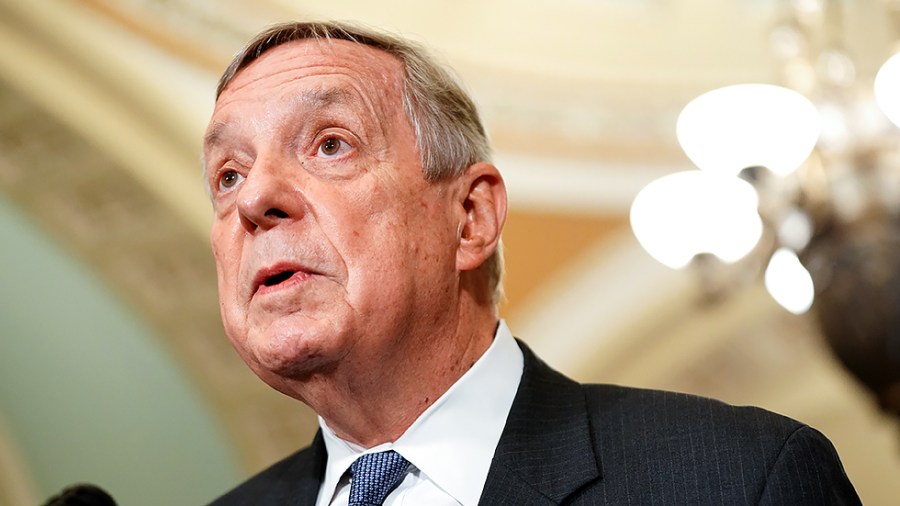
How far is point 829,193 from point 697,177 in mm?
599

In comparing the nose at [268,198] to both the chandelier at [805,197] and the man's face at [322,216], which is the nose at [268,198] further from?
the chandelier at [805,197]

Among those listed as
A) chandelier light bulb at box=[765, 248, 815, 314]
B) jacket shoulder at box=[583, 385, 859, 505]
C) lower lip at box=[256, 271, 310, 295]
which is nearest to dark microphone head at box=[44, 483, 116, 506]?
lower lip at box=[256, 271, 310, 295]

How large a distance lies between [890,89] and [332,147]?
3.59m

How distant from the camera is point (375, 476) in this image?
6.31ft

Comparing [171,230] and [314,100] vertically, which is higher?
[314,100]

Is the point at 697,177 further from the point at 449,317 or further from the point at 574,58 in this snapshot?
the point at 449,317

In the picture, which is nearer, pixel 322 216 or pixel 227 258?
pixel 322 216

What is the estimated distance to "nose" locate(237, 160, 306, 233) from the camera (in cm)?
190

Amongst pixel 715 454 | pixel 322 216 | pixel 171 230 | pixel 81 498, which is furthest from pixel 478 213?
pixel 171 230

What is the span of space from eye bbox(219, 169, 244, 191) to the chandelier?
11.3ft

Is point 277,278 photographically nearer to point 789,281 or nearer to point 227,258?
point 227,258

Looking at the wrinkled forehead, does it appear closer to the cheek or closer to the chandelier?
the cheek

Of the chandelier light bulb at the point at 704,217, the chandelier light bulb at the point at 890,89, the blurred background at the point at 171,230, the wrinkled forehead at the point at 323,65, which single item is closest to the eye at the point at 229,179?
the wrinkled forehead at the point at 323,65

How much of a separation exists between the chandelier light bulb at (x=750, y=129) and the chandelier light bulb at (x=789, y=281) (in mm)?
455
